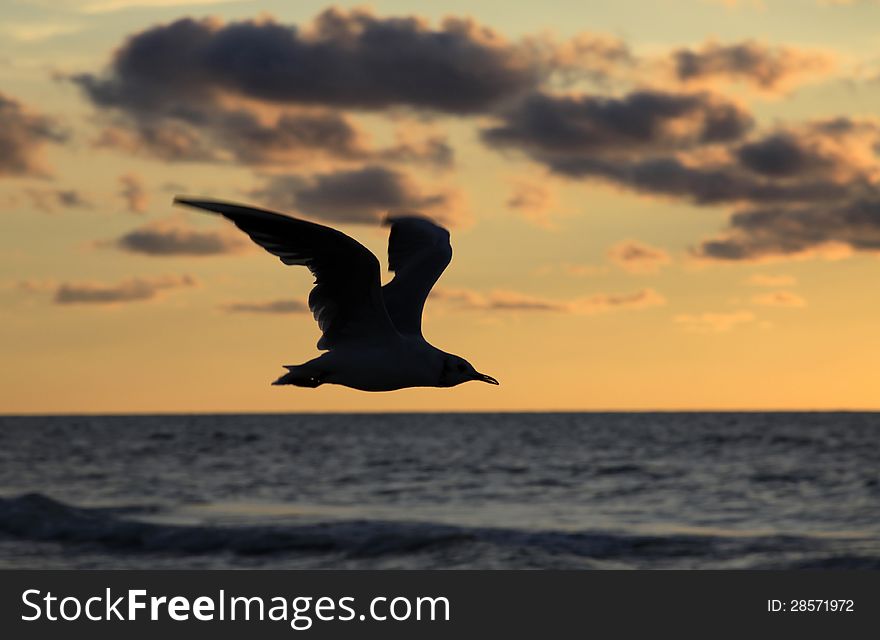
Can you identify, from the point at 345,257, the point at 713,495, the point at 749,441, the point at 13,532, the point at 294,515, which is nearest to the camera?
the point at 345,257

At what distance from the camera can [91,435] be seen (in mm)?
85375

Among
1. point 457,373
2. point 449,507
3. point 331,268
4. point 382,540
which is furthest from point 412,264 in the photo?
point 449,507

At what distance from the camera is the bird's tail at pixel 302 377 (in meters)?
9.07

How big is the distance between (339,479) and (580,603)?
25.6 m

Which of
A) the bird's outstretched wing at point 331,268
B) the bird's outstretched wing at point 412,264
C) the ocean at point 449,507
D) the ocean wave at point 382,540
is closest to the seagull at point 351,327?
the bird's outstretched wing at point 331,268

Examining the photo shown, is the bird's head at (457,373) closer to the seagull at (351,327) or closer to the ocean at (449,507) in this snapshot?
the seagull at (351,327)

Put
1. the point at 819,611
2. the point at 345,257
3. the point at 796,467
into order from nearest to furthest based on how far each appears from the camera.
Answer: the point at 345,257, the point at 819,611, the point at 796,467

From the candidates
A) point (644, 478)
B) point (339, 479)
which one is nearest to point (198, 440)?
point (339, 479)

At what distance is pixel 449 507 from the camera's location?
3647 centimetres

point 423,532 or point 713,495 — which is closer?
point 423,532

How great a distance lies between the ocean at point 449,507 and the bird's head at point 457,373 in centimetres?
1725

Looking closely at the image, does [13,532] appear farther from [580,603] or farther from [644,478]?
[644,478]

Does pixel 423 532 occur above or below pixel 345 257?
below

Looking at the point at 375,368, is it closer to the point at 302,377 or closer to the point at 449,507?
the point at 302,377
